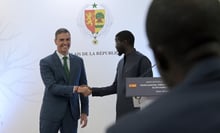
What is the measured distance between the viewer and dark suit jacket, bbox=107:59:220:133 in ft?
2.11

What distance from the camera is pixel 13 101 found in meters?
4.81

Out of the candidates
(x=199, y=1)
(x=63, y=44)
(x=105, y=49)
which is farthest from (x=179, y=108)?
(x=105, y=49)

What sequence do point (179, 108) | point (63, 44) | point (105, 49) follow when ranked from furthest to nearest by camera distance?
point (105, 49) < point (63, 44) < point (179, 108)

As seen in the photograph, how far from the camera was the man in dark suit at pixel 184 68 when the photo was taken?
2.13ft

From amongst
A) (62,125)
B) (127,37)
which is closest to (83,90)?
(62,125)

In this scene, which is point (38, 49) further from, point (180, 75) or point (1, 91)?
point (180, 75)

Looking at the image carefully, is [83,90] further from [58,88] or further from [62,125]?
[62,125]

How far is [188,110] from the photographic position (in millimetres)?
653

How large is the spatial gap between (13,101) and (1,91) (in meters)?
0.18

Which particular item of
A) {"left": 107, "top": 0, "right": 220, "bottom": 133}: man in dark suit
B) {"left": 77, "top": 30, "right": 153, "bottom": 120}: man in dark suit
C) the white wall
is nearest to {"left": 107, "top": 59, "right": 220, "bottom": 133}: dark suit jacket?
A: {"left": 107, "top": 0, "right": 220, "bottom": 133}: man in dark suit

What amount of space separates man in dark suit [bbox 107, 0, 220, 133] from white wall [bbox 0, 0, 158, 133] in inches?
153

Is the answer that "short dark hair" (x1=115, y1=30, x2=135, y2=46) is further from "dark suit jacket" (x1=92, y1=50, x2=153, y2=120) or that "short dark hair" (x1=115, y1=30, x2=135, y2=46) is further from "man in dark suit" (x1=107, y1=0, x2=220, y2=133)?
"man in dark suit" (x1=107, y1=0, x2=220, y2=133)

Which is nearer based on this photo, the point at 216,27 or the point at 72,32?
the point at 216,27

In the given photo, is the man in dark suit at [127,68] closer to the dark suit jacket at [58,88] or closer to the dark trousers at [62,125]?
the dark suit jacket at [58,88]
